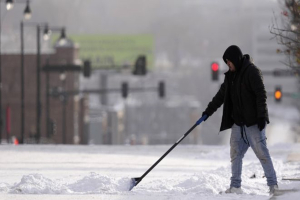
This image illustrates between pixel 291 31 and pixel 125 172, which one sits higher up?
pixel 291 31

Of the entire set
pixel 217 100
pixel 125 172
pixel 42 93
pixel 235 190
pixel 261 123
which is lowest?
pixel 125 172

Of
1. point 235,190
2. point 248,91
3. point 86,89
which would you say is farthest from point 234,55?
point 86,89

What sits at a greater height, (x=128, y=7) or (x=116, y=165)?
(x=128, y=7)

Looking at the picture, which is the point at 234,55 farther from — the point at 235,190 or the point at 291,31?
the point at 291,31

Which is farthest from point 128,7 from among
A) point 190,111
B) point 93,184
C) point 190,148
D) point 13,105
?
point 93,184

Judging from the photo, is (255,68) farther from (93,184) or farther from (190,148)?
(190,148)

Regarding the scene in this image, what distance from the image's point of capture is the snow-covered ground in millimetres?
13594

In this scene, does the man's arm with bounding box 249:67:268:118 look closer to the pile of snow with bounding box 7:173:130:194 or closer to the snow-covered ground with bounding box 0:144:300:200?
the snow-covered ground with bounding box 0:144:300:200

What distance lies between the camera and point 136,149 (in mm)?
26625

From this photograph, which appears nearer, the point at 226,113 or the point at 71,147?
the point at 226,113

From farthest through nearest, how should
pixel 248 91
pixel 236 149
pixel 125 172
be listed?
pixel 125 172 → pixel 236 149 → pixel 248 91

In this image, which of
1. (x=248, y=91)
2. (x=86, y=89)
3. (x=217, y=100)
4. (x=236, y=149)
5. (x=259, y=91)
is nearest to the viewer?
(x=259, y=91)

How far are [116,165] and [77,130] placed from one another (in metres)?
75.6

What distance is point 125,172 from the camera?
61.4 feet
